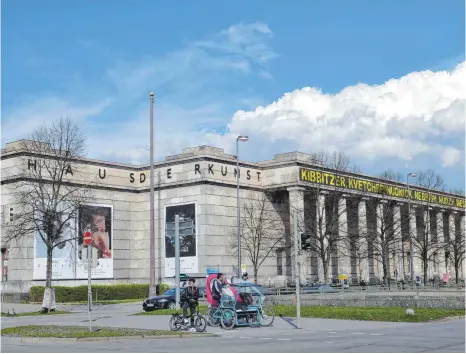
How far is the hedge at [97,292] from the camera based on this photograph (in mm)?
54188

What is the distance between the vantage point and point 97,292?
56469mm

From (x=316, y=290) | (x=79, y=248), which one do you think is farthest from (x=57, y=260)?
(x=316, y=290)

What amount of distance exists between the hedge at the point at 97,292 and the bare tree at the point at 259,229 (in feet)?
32.7

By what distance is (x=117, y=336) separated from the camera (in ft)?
66.5

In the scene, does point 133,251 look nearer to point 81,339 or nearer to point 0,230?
point 0,230

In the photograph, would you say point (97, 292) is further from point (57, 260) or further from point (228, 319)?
point (228, 319)

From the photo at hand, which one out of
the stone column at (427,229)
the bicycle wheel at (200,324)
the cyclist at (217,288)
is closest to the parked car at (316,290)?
the stone column at (427,229)

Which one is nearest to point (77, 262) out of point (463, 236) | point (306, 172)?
point (306, 172)

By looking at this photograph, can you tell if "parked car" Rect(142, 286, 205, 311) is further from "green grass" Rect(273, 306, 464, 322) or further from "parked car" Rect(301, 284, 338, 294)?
"parked car" Rect(301, 284, 338, 294)

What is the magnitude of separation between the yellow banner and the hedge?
20020mm

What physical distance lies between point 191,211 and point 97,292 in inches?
503

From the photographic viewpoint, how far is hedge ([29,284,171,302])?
5419 cm

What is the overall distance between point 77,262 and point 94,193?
6964mm

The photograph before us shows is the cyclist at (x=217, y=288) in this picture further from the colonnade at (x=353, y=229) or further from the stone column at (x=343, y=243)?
the stone column at (x=343, y=243)
